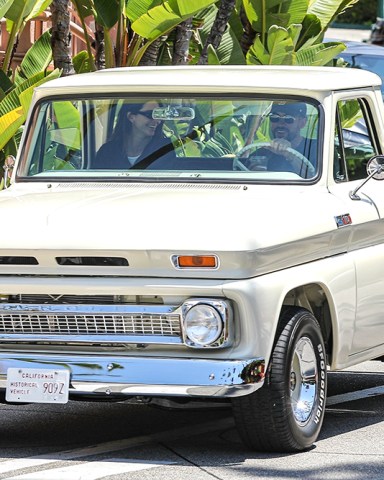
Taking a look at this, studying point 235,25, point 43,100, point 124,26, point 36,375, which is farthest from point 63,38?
point 36,375

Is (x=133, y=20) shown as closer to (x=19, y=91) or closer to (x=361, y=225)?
(x=19, y=91)

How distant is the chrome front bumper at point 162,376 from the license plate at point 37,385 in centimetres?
4

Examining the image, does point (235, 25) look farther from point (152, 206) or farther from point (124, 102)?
point (152, 206)

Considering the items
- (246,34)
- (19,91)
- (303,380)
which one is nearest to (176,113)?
(303,380)

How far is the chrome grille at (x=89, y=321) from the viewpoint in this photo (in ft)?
21.7

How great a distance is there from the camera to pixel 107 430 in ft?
25.7

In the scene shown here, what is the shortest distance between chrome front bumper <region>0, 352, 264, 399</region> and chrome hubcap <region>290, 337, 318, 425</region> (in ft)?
1.68

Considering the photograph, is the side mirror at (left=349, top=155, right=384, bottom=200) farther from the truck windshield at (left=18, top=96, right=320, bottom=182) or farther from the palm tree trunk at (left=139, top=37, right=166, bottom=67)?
the palm tree trunk at (left=139, top=37, right=166, bottom=67)

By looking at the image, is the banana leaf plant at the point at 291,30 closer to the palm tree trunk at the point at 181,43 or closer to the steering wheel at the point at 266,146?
the palm tree trunk at the point at 181,43

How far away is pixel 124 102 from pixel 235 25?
8950 millimetres

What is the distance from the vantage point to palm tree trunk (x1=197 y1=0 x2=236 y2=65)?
49.0ft

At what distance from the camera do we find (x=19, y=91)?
12.2 meters

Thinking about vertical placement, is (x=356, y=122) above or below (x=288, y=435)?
above

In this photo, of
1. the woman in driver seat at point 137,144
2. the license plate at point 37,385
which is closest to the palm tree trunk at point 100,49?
the woman in driver seat at point 137,144
